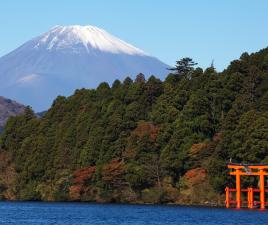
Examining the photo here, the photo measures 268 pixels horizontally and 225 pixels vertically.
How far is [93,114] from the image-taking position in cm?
10512

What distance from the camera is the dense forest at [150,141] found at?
86.4 meters

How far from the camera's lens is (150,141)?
3713 inches

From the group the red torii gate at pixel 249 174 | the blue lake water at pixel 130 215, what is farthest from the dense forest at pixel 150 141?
the blue lake water at pixel 130 215

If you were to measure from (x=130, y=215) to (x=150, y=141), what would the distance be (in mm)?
21940


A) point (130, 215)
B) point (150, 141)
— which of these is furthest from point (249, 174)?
point (150, 141)

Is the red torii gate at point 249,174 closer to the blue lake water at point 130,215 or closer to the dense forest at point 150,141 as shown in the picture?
the blue lake water at point 130,215

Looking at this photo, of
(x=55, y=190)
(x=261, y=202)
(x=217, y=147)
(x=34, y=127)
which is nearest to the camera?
(x=261, y=202)

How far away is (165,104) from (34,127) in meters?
24.8

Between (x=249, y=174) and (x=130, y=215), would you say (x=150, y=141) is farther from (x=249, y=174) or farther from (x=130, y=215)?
(x=130, y=215)

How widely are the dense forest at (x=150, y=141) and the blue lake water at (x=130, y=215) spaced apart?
510cm

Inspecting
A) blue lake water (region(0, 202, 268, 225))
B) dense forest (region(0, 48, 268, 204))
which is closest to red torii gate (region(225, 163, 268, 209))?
blue lake water (region(0, 202, 268, 225))

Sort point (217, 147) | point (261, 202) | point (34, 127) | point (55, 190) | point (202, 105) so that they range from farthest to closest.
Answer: point (34, 127) → point (55, 190) → point (202, 105) → point (217, 147) → point (261, 202)

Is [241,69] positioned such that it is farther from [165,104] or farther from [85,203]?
[85,203]

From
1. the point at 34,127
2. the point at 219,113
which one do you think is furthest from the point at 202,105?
the point at 34,127
